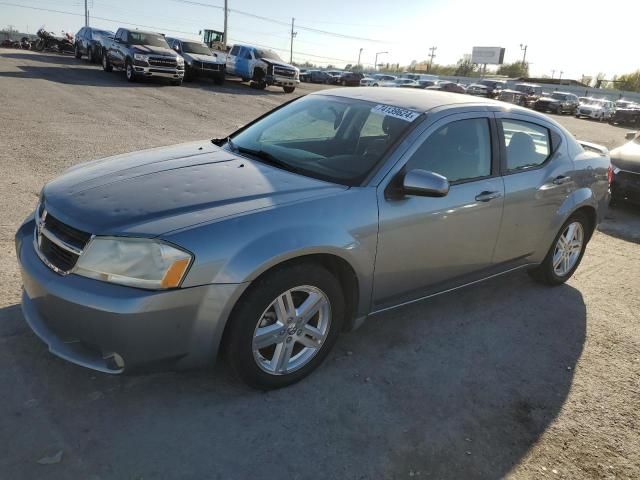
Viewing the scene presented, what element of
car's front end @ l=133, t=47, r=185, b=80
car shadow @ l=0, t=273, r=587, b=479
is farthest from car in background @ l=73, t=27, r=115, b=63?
car shadow @ l=0, t=273, r=587, b=479

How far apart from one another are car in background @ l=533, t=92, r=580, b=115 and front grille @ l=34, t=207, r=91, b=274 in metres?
38.4

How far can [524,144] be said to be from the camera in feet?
13.7

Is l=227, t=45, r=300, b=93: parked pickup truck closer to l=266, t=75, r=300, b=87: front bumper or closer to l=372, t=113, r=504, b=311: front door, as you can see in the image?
l=266, t=75, r=300, b=87: front bumper

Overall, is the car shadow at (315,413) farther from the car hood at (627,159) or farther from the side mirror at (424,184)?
the car hood at (627,159)

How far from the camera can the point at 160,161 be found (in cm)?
349

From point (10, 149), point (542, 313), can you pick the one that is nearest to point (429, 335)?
point (542, 313)

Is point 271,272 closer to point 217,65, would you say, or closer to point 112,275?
point 112,275

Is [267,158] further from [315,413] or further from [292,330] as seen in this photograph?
[315,413]

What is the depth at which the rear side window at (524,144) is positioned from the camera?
3994mm

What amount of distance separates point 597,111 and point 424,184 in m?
38.5

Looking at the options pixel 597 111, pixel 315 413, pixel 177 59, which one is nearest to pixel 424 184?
pixel 315 413

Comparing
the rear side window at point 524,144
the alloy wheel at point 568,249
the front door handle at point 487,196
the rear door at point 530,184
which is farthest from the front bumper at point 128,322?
the alloy wheel at point 568,249

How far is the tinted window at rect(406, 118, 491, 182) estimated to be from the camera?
11.2 ft

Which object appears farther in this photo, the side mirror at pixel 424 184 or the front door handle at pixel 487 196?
the front door handle at pixel 487 196
